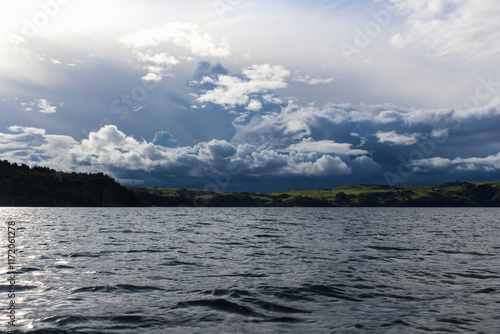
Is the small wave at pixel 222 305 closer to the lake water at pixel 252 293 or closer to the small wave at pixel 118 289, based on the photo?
the lake water at pixel 252 293

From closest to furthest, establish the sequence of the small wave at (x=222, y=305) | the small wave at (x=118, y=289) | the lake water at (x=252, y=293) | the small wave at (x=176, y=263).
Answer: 1. the lake water at (x=252, y=293)
2. the small wave at (x=222, y=305)
3. the small wave at (x=118, y=289)
4. the small wave at (x=176, y=263)

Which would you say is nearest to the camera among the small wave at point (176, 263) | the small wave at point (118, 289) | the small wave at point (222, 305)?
the small wave at point (222, 305)

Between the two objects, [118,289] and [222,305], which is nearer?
[222,305]

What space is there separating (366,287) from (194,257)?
14892 mm

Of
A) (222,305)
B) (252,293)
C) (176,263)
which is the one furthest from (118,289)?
(176,263)

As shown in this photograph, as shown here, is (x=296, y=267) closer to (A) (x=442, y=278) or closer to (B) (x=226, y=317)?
(A) (x=442, y=278)

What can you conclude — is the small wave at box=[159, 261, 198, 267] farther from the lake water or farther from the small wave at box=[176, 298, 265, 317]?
the small wave at box=[176, 298, 265, 317]

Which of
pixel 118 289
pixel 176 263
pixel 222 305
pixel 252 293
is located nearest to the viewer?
pixel 222 305

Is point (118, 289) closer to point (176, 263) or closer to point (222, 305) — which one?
point (222, 305)

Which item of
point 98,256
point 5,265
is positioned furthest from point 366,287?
point 5,265

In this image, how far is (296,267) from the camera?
24047mm

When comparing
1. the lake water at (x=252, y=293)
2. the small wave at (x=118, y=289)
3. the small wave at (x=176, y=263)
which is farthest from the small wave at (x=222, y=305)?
the small wave at (x=176, y=263)

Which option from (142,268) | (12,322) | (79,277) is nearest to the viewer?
(12,322)

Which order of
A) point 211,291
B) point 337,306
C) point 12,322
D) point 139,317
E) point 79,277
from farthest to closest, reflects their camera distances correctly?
point 79,277
point 211,291
point 337,306
point 139,317
point 12,322
